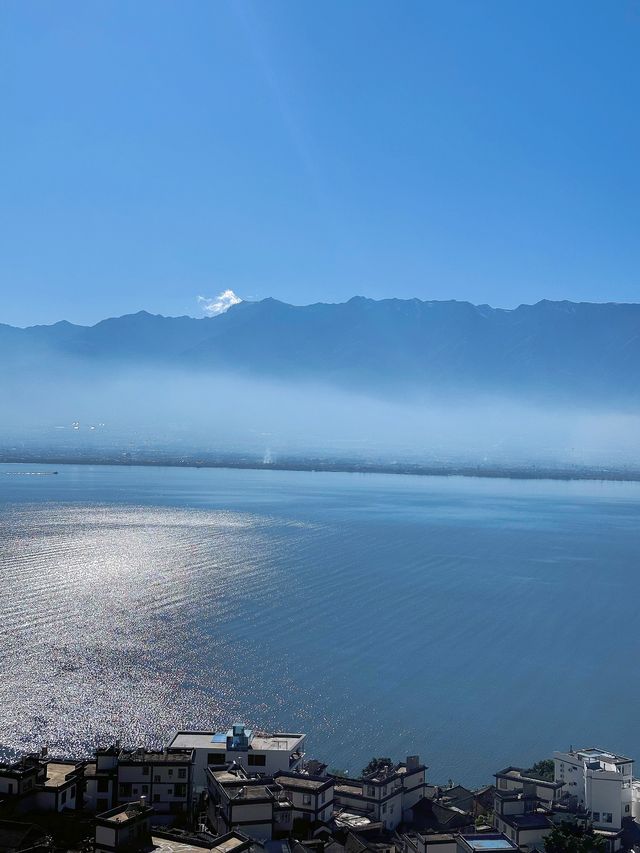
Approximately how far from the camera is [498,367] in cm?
16962

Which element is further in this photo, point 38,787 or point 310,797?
point 310,797

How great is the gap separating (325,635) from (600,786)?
7797 millimetres

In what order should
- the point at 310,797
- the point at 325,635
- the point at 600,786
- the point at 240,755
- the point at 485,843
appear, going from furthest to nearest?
the point at 325,635 → the point at 240,755 → the point at 600,786 → the point at 310,797 → the point at 485,843

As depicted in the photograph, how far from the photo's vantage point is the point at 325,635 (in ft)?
48.7

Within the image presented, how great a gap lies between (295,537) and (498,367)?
148 m

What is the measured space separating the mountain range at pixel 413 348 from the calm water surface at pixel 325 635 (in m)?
139

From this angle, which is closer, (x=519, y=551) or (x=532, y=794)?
(x=532, y=794)

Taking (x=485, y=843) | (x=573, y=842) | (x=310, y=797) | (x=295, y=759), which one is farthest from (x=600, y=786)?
(x=295, y=759)

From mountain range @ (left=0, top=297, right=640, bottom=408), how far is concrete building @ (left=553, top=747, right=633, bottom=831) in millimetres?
159892

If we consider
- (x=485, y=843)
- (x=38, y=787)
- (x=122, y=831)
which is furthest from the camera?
(x=38, y=787)

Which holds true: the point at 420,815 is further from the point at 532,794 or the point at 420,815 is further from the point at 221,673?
the point at 221,673

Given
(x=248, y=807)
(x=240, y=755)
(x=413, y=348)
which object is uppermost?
(x=413, y=348)

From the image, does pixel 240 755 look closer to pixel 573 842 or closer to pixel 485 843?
pixel 485 843

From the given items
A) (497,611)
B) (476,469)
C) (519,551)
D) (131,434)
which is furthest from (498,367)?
(497,611)
